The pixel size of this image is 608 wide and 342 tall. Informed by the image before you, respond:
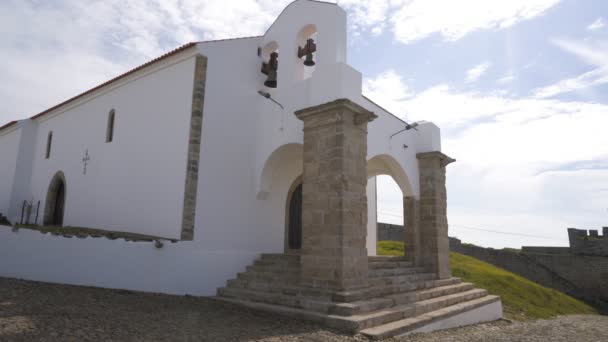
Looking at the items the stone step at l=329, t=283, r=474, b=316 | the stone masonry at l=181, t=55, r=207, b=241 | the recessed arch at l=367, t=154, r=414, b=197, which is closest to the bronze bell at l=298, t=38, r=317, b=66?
the stone masonry at l=181, t=55, r=207, b=241

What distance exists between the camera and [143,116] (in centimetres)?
1018

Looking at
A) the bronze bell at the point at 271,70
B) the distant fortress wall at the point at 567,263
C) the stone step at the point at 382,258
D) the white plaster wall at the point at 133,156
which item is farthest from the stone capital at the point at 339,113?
the distant fortress wall at the point at 567,263

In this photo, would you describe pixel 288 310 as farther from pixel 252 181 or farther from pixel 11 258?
pixel 11 258

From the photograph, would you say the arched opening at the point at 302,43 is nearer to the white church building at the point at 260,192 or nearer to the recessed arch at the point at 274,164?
the white church building at the point at 260,192

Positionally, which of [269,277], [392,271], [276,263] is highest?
[276,263]

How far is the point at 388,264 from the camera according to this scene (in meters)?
9.72

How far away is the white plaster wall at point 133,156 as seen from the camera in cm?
887

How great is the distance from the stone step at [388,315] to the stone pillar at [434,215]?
4.74 feet

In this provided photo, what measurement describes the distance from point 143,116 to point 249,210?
3.67m

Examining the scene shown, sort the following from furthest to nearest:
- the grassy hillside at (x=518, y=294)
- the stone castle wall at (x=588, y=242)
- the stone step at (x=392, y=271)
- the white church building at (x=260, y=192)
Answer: the stone castle wall at (x=588, y=242), the grassy hillside at (x=518, y=294), the stone step at (x=392, y=271), the white church building at (x=260, y=192)

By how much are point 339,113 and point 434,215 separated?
5.02 meters

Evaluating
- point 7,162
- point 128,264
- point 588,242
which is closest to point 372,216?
point 128,264

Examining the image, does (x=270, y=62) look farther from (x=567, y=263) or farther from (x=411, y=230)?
(x=567, y=263)

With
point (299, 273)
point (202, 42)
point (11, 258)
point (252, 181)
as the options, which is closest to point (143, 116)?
point (202, 42)
